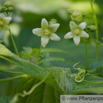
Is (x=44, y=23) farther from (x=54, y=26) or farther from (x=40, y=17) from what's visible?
(x=40, y=17)

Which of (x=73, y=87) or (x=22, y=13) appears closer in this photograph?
(x=73, y=87)

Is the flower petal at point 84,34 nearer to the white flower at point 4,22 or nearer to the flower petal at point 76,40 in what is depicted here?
the flower petal at point 76,40

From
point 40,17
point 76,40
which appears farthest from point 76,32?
point 40,17

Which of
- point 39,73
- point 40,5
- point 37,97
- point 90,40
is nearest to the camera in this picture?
point 39,73

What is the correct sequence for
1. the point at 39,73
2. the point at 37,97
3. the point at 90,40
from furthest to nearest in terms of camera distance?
the point at 90,40 < the point at 37,97 < the point at 39,73

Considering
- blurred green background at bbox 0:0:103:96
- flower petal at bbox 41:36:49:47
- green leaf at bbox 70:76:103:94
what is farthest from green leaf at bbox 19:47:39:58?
blurred green background at bbox 0:0:103:96

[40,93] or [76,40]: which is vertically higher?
[76,40]

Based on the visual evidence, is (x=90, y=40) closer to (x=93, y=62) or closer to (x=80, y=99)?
(x=93, y=62)

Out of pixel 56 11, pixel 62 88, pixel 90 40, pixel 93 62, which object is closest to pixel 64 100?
pixel 62 88

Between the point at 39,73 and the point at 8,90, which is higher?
the point at 39,73

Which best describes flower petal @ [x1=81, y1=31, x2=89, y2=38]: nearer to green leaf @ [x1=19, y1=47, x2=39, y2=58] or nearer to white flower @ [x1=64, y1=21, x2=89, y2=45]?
white flower @ [x1=64, y1=21, x2=89, y2=45]
